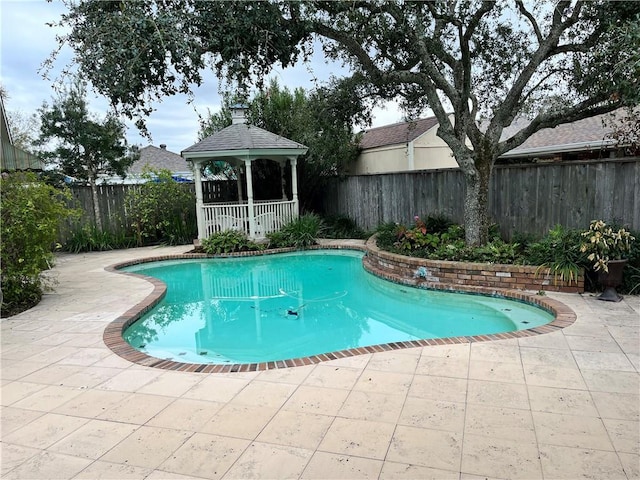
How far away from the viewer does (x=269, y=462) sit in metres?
2.65

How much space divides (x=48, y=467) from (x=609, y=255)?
22.2ft

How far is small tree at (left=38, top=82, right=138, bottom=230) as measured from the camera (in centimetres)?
1308

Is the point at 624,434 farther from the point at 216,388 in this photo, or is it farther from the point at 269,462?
the point at 216,388

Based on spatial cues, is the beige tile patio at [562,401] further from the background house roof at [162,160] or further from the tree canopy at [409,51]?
the background house roof at [162,160]

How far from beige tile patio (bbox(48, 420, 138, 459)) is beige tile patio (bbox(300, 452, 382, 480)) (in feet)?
4.58

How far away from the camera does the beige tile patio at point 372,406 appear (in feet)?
10.4

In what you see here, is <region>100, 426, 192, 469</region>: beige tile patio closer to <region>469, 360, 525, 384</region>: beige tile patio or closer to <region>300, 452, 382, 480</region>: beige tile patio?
<region>300, 452, 382, 480</region>: beige tile patio

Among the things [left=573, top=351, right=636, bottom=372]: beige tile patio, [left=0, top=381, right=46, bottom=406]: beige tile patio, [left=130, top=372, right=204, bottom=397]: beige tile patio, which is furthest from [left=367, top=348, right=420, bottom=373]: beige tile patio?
[left=0, top=381, right=46, bottom=406]: beige tile patio

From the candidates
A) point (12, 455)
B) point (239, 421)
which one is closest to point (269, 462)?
point (239, 421)

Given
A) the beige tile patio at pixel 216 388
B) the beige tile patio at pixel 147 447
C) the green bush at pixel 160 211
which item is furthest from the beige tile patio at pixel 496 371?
the green bush at pixel 160 211

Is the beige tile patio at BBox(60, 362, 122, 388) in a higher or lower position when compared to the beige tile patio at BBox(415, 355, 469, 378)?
higher

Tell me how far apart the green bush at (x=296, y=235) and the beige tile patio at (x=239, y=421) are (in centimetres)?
880

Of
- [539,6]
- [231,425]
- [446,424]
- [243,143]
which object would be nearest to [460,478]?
[446,424]

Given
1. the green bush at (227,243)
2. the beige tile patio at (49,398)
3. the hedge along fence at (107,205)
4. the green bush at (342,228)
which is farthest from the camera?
the green bush at (342,228)
